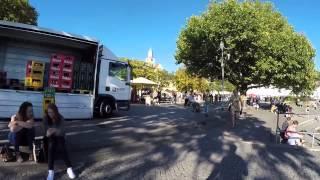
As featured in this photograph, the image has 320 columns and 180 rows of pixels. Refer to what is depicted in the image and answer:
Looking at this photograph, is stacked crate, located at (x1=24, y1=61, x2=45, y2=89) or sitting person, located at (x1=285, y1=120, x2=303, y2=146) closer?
sitting person, located at (x1=285, y1=120, x2=303, y2=146)

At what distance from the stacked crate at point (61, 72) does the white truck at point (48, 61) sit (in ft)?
1.19

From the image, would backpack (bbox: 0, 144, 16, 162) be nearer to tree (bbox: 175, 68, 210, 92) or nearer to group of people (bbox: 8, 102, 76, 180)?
group of people (bbox: 8, 102, 76, 180)

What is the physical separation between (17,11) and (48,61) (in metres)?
21.2

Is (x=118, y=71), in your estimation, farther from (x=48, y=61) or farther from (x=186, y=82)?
(x=186, y=82)

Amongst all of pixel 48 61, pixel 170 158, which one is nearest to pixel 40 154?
pixel 170 158

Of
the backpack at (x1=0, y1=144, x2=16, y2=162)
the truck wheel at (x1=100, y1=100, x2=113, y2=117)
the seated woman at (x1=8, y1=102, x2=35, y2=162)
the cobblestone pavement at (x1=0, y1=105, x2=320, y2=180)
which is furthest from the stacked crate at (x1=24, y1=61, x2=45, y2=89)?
the backpack at (x1=0, y1=144, x2=16, y2=162)

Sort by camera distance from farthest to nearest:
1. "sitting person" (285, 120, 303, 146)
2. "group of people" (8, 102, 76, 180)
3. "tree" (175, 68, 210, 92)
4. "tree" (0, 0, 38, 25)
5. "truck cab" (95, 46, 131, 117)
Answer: "tree" (175, 68, 210, 92) < "tree" (0, 0, 38, 25) < "truck cab" (95, 46, 131, 117) < "sitting person" (285, 120, 303, 146) < "group of people" (8, 102, 76, 180)

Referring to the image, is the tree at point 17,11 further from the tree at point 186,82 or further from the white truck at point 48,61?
the tree at point 186,82

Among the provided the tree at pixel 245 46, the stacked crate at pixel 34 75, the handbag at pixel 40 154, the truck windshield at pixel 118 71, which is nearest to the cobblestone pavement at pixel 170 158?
the handbag at pixel 40 154

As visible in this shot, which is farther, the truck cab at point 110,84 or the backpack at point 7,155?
the truck cab at point 110,84

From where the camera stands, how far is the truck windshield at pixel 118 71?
22134 mm

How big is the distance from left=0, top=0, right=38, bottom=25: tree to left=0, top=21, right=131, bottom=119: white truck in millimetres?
18781

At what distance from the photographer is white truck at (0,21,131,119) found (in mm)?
17719

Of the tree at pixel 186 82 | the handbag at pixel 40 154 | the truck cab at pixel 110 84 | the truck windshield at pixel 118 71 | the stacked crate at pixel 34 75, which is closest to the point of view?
the handbag at pixel 40 154
